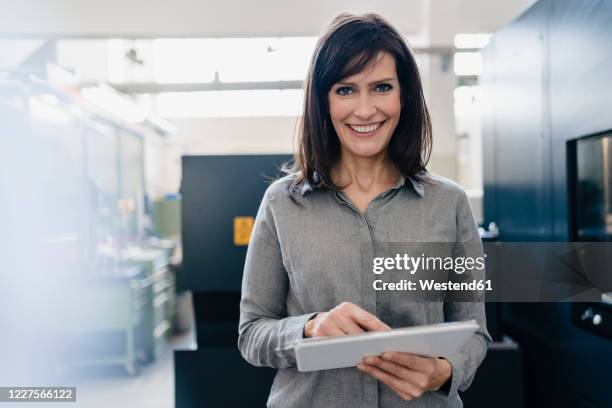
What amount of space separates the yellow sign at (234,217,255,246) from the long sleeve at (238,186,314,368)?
2.88 feet

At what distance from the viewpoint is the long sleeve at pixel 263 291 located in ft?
3.39

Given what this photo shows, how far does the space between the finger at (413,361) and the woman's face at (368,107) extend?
16.7 inches

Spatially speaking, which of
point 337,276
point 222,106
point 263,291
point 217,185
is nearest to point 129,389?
point 217,185

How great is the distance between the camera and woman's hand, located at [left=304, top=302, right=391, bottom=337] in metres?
0.86

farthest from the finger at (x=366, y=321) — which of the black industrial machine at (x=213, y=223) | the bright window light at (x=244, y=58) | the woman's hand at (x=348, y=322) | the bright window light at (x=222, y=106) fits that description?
the bright window light at (x=222, y=106)

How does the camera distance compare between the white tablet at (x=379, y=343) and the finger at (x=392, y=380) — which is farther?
the finger at (x=392, y=380)

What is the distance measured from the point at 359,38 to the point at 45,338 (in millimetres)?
3680

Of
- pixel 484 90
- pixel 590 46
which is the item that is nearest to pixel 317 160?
pixel 590 46

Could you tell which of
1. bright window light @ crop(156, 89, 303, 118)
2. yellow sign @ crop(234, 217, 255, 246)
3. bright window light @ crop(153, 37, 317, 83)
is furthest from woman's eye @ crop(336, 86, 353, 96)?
bright window light @ crop(156, 89, 303, 118)

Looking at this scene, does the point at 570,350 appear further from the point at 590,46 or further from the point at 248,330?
the point at 248,330

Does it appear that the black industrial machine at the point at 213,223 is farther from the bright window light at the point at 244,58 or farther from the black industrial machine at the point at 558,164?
the bright window light at the point at 244,58

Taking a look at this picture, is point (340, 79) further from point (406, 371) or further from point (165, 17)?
point (165, 17)

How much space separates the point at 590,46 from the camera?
5.14ft

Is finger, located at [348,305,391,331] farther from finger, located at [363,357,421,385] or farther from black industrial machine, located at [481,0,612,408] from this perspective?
black industrial machine, located at [481,0,612,408]
